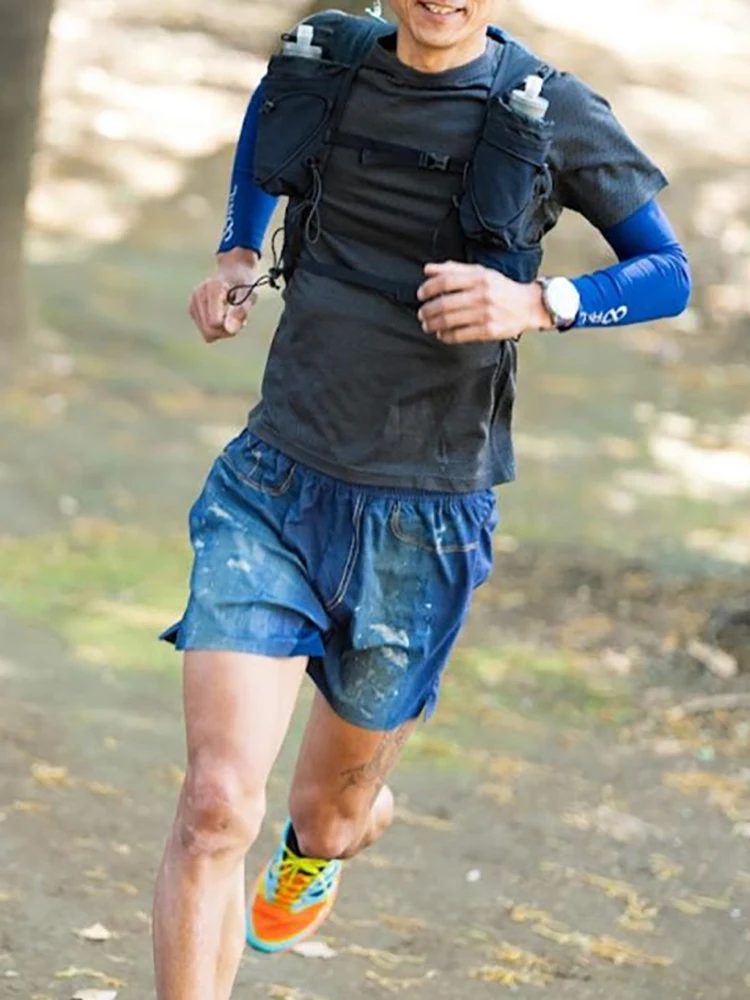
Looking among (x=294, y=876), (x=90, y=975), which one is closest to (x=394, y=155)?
(x=294, y=876)

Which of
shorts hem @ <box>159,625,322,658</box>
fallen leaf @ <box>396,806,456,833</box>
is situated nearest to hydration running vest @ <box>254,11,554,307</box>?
shorts hem @ <box>159,625,322,658</box>

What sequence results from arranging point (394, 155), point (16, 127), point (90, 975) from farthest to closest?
point (16, 127)
point (90, 975)
point (394, 155)

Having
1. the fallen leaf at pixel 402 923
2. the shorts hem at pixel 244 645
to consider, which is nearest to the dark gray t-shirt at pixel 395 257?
the shorts hem at pixel 244 645

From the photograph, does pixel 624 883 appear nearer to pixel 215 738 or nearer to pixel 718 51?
pixel 215 738

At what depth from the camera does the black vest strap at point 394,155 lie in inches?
147

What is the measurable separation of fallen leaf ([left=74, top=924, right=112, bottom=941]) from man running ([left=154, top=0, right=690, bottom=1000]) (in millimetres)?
1174

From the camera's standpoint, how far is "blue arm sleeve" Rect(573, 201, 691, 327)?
3.69 meters

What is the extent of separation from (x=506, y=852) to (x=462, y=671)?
5.75 feet

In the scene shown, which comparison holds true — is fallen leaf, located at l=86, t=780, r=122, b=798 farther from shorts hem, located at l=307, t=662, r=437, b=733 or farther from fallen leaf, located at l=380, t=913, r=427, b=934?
shorts hem, located at l=307, t=662, r=437, b=733

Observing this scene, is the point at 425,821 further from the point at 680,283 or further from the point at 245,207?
the point at 680,283

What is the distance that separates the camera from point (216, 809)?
353 cm

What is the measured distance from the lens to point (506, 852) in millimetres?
5918

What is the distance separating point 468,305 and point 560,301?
21 centimetres

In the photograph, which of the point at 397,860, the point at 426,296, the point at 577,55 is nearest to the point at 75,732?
the point at 397,860
